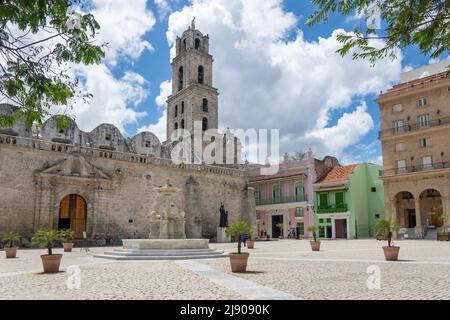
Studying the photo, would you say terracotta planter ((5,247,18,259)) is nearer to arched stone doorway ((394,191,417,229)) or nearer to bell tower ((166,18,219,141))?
bell tower ((166,18,219,141))

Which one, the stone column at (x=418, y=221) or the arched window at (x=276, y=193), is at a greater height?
the arched window at (x=276, y=193)

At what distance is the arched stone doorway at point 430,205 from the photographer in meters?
35.1

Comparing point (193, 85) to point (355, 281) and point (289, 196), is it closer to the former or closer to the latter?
point (289, 196)

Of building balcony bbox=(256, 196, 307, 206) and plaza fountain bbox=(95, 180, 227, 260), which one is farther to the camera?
building balcony bbox=(256, 196, 307, 206)

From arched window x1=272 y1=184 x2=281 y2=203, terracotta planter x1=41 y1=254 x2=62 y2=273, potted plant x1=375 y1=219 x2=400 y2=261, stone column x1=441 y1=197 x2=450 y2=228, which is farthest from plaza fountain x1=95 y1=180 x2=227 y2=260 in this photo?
arched window x1=272 y1=184 x2=281 y2=203

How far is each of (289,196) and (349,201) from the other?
22.9 ft

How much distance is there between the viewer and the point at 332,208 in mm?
39844

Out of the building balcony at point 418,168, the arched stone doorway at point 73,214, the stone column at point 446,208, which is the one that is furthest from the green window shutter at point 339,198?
the arched stone doorway at point 73,214

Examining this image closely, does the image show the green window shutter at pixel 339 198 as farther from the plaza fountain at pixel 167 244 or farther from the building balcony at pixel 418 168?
the plaza fountain at pixel 167 244

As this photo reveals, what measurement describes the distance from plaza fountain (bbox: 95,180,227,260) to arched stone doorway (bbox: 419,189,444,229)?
1040 inches

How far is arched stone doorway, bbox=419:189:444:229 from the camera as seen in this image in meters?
35.1

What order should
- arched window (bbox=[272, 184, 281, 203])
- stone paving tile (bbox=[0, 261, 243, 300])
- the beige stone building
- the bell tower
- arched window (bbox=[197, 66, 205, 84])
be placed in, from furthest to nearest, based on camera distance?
arched window (bbox=[197, 66, 205, 84]) → the bell tower → arched window (bbox=[272, 184, 281, 203]) → the beige stone building → stone paving tile (bbox=[0, 261, 243, 300])

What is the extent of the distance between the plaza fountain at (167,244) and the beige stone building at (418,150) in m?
24.1
